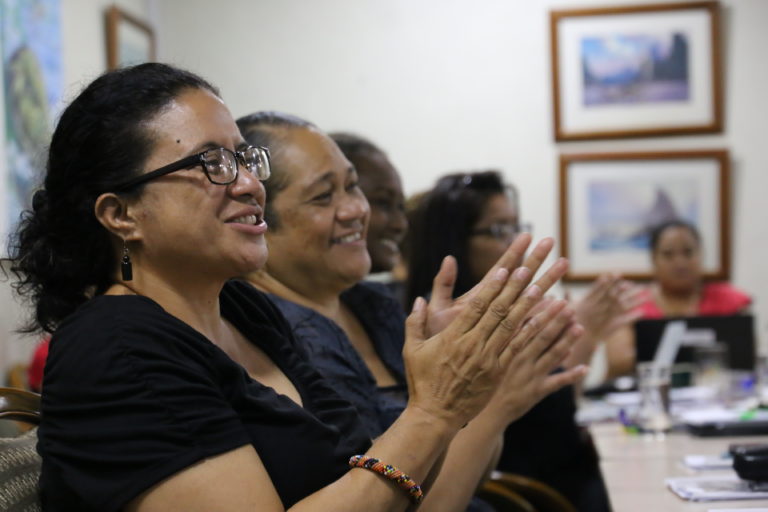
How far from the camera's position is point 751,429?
242cm

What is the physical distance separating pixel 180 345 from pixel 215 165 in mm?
277

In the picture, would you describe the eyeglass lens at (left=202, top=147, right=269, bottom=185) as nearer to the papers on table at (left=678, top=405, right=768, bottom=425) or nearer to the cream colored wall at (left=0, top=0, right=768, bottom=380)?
the papers on table at (left=678, top=405, right=768, bottom=425)

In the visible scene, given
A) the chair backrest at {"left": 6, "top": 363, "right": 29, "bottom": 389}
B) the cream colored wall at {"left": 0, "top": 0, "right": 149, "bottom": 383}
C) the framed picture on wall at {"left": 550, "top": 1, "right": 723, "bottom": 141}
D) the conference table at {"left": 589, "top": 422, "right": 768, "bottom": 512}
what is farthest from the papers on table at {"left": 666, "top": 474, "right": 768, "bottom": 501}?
the framed picture on wall at {"left": 550, "top": 1, "right": 723, "bottom": 141}

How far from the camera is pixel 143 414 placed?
1.14 meters

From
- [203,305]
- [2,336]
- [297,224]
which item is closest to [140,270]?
[203,305]

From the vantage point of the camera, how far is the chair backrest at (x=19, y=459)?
121 cm

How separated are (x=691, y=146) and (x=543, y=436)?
2.60 metres

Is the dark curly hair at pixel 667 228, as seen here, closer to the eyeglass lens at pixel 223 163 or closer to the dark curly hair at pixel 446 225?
the dark curly hair at pixel 446 225

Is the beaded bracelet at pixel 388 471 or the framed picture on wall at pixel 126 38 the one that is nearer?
the beaded bracelet at pixel 388 471

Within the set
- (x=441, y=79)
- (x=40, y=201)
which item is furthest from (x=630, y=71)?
(x=40, y=201)

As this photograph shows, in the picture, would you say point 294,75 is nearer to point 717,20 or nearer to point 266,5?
point 266,5

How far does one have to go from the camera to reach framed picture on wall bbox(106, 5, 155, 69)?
171 inches

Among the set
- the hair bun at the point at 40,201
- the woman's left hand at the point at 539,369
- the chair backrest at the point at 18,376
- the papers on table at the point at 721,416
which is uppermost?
the hair bun at the point at 40,201

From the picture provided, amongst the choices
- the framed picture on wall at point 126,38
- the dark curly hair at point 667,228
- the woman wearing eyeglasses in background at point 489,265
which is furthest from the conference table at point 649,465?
the framed picture on wall at point 126,38
